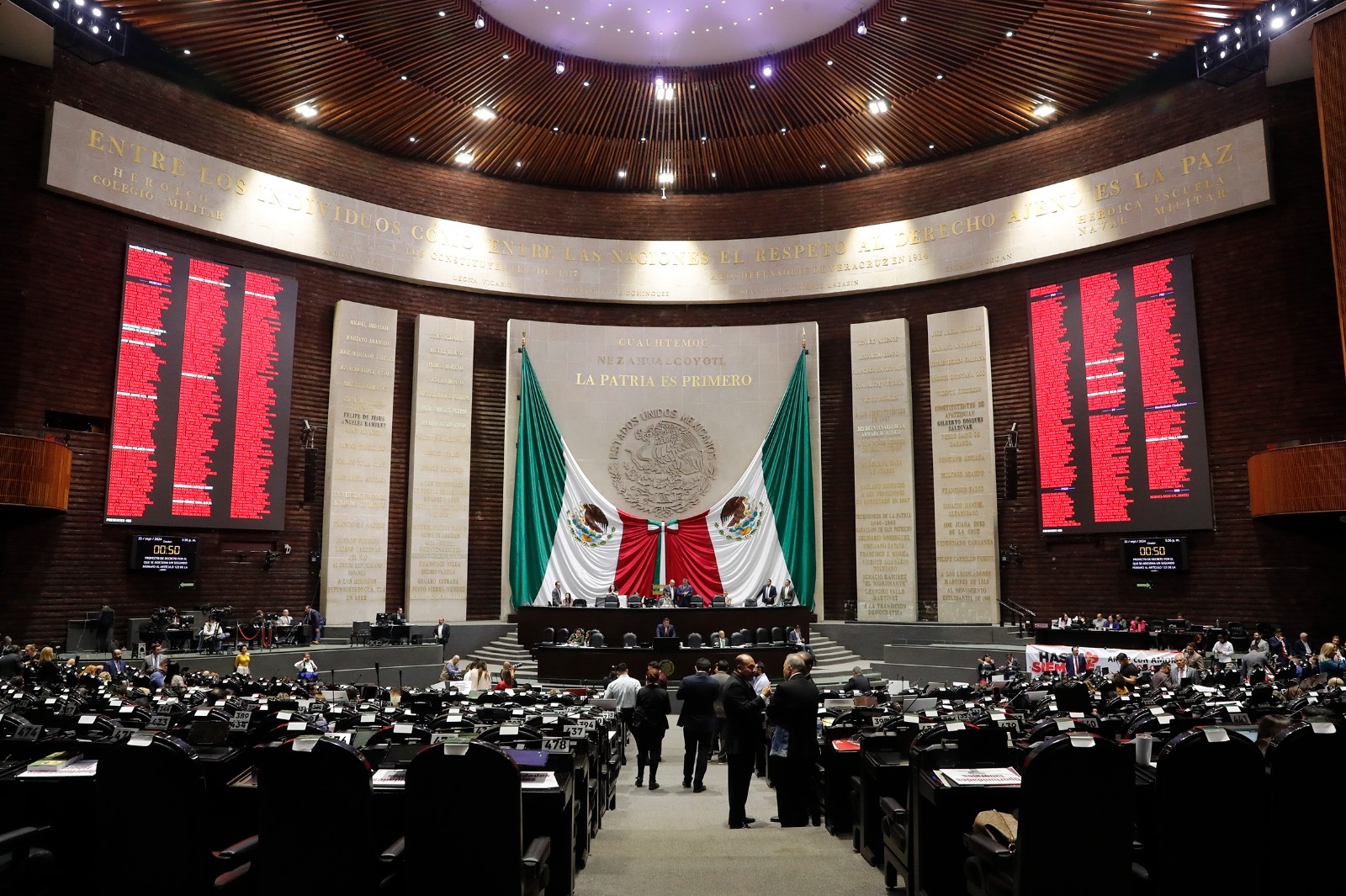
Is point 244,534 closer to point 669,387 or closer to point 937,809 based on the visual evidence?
point 669,387

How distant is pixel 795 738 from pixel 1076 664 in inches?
343

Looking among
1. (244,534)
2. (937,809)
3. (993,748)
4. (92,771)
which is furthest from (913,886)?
(244,534)

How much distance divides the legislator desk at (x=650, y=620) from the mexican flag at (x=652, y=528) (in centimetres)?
214

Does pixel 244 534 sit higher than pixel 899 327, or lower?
lower

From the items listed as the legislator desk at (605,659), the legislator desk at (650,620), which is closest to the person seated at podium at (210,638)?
the legislator desk at (650,620)

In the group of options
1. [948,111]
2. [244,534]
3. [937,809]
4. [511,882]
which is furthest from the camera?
[948,111]

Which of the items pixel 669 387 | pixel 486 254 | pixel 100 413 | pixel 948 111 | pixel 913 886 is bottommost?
pixel 913 886

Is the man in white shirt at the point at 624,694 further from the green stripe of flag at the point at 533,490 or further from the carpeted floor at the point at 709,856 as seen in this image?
the green stripe of flag at the point at 533,490

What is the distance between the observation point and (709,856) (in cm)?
516

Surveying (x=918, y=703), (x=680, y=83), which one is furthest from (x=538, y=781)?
(x=680, y=83)

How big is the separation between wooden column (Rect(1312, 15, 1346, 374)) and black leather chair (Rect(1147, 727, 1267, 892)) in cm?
Answer: 1234

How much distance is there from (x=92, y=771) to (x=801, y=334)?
1714cm

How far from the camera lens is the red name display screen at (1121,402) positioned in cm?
1540

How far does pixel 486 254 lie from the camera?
19.4m
